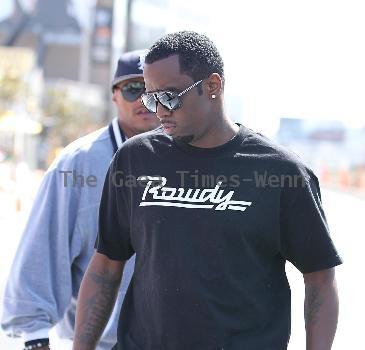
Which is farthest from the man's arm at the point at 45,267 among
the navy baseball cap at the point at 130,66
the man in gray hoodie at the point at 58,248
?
the navy baseball cap at the point at 130,66

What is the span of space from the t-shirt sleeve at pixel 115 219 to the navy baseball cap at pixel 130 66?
95 cm

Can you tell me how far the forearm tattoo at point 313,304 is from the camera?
2.34 m

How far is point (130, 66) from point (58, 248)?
3.08 feet

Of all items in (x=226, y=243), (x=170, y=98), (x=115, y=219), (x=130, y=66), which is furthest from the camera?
(x=130, y=66)

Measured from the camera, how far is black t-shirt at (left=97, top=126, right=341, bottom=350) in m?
2.25

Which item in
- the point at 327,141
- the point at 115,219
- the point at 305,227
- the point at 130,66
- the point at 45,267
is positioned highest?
the point at 130,66

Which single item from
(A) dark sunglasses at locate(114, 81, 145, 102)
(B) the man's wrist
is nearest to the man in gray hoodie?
(B) the man's wrist

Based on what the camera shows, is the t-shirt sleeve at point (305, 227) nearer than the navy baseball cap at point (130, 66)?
Yes

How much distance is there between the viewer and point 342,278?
9.15m

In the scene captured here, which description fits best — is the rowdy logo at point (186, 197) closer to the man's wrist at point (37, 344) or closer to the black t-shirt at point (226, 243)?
the black t-shirt at point (226, 243)

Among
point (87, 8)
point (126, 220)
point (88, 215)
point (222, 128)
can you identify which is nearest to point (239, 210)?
point (222, 128)

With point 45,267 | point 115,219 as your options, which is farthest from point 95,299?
point 45,267

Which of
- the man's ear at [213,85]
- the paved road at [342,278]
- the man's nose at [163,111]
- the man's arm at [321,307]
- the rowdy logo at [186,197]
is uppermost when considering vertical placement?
the man's ear at [213,85]

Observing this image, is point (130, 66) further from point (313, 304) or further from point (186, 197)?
point (313, 304)
